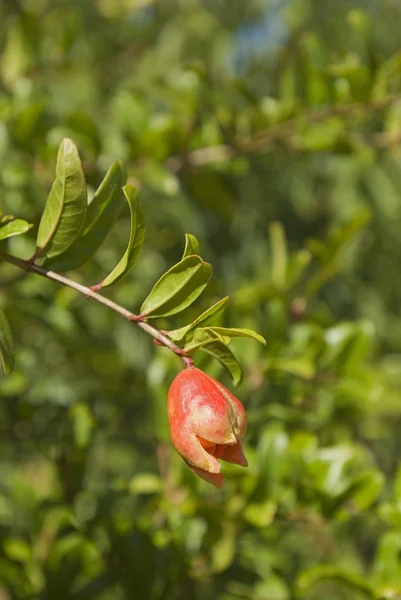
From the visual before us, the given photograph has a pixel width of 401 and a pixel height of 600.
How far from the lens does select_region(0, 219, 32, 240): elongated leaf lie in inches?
24.5

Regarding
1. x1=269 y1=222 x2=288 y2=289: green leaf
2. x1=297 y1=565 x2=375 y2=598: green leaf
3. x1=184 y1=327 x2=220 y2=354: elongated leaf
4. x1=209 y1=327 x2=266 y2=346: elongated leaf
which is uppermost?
x1=209 y1=327 x2=266 y2=346: elongated leaf

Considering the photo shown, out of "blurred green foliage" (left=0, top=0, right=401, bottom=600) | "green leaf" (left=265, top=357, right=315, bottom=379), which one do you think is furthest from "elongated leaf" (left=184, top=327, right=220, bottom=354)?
"green leaf" (left=265, top=357, right=315, bottom=379)

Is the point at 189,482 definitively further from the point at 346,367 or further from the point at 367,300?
the point at 367,300

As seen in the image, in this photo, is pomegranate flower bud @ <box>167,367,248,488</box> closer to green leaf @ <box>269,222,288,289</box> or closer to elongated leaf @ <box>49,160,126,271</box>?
elongated leaf @ <box>49,160,126,271</box>

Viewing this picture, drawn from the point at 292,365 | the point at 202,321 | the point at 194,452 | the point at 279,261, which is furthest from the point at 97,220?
the point at 279,261

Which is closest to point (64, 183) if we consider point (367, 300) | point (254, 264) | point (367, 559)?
point (254, 264)

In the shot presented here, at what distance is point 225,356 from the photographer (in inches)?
25.0

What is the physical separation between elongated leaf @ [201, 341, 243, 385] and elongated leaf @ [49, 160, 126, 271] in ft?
0.52

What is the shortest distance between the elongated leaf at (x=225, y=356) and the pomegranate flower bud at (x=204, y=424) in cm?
4

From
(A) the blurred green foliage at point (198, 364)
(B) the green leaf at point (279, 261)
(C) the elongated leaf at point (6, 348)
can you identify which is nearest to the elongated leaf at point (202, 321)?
(C) the elongated leaf at point (6, 348)

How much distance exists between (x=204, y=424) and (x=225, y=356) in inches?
4.1

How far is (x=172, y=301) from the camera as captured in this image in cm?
65

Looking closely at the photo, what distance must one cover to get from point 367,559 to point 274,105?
224cm

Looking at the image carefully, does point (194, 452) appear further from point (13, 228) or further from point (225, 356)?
point (13, 228)
